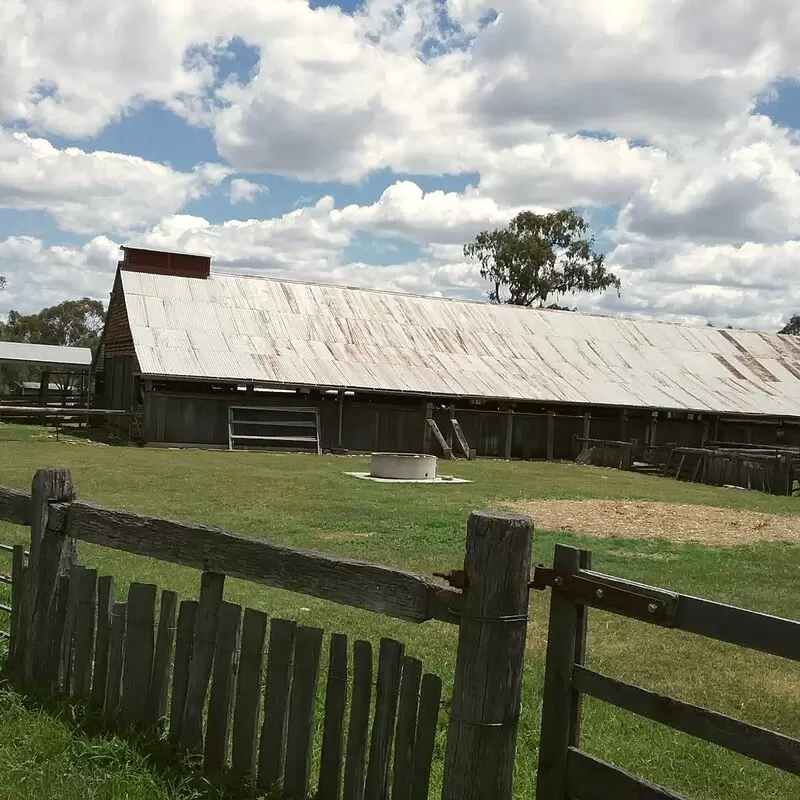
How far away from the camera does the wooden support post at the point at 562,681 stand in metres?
3.19

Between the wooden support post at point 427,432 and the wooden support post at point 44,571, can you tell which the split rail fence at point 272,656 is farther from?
the wooden support post at point 427,432

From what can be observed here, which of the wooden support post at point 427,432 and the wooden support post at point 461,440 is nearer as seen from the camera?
the wooden support post at point 461,440

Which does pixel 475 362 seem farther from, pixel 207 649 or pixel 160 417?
pixel 207 649

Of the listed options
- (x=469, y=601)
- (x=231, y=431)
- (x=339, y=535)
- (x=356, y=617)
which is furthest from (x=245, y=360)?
(x=469, y=601)

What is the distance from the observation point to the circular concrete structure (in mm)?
20328

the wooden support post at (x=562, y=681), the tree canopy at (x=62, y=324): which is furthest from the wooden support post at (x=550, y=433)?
the tree canopy at (x=62, y=324)

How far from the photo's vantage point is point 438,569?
957 centimetres

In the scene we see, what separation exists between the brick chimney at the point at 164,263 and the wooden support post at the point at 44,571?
102 feet

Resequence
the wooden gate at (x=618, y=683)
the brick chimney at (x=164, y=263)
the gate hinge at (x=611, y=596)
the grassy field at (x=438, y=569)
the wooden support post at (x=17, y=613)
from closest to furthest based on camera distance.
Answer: the wooden gate at (x=618, y=683) < the gate hinge at (x=611, y=596) < the grassy field at (x=438, y=569) < the wooden support post at (x=17, y=613) < the brick chimney at (x=164, y=263)

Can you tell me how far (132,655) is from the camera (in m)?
4.30

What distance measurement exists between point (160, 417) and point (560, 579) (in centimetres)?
2568

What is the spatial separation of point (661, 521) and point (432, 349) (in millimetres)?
19119

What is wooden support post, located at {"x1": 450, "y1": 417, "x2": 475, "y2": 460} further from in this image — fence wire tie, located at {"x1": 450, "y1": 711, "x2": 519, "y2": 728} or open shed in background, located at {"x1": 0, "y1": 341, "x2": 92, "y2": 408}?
fence wire tie, located at {"x1": 450, "y1": 711, "x2": 519, "y2": 728}

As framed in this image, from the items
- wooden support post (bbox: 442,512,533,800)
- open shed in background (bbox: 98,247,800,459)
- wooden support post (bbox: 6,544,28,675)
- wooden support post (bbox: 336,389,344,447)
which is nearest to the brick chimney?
open shed in background (bbox: 98,247,800,459)
